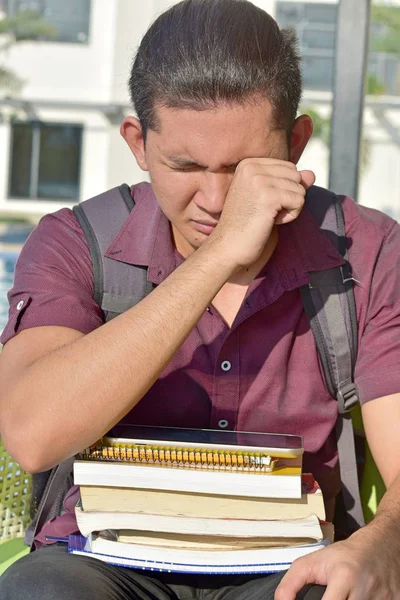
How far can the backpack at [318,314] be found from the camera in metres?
2.02

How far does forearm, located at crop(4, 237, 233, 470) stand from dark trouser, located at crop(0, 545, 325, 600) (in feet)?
0.62

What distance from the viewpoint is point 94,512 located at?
1.70 meters

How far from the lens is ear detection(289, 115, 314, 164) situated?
2.06 metres

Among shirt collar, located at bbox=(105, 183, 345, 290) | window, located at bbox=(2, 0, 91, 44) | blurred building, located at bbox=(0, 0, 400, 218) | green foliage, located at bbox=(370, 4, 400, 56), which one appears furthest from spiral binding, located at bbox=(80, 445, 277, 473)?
window, located at bbox=(2, 0, 91, 44)

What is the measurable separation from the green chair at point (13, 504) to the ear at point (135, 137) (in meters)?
0.73

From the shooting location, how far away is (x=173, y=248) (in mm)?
2145

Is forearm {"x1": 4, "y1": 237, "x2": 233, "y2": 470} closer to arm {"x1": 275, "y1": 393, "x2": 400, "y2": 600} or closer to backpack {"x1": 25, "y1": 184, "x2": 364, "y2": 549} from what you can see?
backpack {"x1": 25, "y1": 184, "x2": 364, "y2": 549}

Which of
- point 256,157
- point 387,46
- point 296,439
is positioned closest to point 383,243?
point 256,157

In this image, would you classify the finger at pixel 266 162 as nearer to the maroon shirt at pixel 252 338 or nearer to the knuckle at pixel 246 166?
the knuckle at pixel 246 166

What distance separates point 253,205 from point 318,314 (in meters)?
0.30

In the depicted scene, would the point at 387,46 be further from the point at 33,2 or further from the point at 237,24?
the point at 237,24

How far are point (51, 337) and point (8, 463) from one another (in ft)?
1.66

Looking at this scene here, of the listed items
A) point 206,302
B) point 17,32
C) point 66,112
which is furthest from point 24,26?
point 206,302

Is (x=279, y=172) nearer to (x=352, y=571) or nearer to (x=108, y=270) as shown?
(x=108, y=270)
